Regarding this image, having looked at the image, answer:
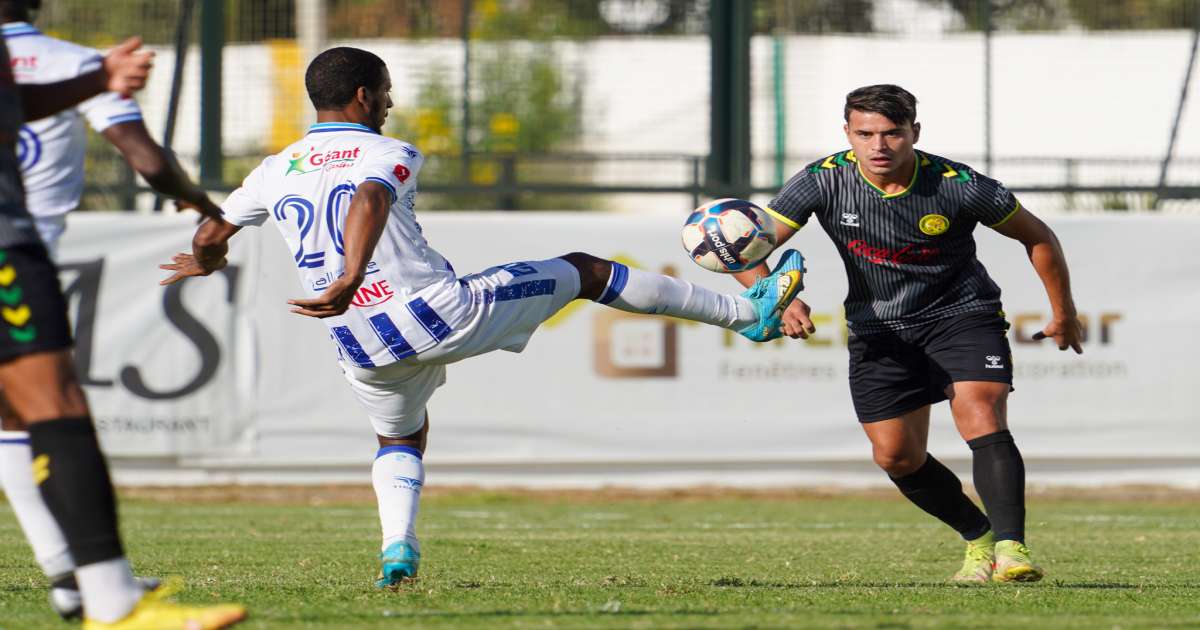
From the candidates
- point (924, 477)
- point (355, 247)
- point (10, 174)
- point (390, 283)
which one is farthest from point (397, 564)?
point (924, 477)

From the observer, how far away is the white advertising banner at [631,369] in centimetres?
1309

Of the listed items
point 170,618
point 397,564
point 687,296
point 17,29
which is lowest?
point 397,564

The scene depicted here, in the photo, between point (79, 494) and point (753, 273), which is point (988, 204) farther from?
point (79, 494)

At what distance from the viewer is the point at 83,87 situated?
4.25 meters

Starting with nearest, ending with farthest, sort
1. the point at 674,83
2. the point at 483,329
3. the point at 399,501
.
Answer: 1. the point at 483,329
2. the point at 399,501
3. the point at 674,83

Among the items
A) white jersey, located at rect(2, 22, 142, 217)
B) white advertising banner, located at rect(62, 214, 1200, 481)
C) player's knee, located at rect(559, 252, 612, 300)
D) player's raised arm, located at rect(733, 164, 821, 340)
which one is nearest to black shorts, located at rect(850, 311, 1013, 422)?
player's raised arm, located at rect(733, 164, 821, 340)

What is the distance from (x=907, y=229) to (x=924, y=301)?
350 millimetres

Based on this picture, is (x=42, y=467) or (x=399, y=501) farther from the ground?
(x=42, y=467)

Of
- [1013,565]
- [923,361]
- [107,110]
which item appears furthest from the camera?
[923,361]

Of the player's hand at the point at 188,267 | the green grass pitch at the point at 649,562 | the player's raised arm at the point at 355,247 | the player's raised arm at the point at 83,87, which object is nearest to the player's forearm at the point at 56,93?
the player's raised arm at the point at 83,87

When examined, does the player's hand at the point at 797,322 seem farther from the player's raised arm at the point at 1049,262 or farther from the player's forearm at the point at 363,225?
the player's forearm at the point at 363,225

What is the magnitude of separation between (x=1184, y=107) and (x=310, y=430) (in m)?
8.84

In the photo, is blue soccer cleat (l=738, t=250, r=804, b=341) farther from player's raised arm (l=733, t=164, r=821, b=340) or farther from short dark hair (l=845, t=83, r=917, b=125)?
short dark hair (l=845, t=83, r=917, b=125)

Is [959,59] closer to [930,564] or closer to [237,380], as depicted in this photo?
[237,380]
